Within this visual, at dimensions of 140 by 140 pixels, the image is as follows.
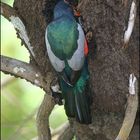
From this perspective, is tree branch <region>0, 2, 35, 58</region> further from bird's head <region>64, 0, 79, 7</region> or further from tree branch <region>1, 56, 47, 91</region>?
bird's head <region>64, 0, 79, 7</region>

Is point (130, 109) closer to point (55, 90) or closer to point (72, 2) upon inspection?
point (55, 90)

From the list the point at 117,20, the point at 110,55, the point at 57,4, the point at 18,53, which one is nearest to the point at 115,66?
the point at 110,55

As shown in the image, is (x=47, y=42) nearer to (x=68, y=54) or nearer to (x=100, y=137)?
(x=68, y=54)

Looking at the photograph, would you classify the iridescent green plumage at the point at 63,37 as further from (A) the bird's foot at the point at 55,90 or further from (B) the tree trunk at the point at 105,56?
(A) the bird's foot at the point at 55,90

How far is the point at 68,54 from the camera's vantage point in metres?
2.99

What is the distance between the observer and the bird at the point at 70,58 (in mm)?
2998

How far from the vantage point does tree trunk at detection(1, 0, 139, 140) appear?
3.15m

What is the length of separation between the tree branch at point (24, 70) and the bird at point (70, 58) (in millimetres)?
353

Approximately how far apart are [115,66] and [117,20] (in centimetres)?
28

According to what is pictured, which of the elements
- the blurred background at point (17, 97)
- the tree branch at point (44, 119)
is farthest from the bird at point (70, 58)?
the blurred background at point (17, 97)

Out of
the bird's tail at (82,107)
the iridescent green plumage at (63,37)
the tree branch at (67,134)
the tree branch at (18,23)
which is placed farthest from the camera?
the tree branch at (67,134)

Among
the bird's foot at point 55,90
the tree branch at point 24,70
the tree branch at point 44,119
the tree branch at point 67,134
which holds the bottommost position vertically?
the tree branch at point 67,134

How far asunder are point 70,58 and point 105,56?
0.29m

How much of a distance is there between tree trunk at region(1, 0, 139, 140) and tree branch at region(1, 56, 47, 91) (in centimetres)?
14
